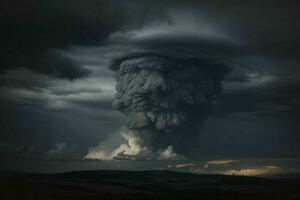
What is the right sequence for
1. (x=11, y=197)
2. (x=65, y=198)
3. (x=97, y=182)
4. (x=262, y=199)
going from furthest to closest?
(x=97, y=182)
(x=262, y=199)
(x=65, y=198)
(x=11, y=197)

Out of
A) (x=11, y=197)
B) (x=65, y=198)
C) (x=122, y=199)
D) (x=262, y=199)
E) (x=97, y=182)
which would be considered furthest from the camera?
(x=97, y=182)

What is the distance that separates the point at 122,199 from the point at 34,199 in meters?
24.9

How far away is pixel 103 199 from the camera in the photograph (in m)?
97.9

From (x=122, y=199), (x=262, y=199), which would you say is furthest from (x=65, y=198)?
(x=262, y=199)

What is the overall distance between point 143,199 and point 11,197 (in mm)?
35534

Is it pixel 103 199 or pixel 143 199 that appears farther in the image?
pixel 143 199

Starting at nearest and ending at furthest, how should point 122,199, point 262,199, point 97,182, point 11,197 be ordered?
point 11,197 → point 122,199 → point 262,199 → point 97,182

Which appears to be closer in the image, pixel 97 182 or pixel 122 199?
pixel 122 199

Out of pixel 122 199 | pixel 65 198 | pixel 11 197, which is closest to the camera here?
pixel 11 197

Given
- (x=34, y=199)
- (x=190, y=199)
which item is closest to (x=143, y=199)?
(x=190, y=199)

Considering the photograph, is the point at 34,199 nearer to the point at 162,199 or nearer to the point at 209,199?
the point at 162,199

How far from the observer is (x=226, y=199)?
4375 inches

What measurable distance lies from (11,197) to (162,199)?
4125cm

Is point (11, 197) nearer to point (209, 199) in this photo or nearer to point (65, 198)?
point (65, 198)
